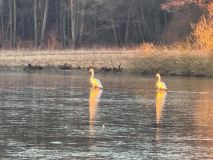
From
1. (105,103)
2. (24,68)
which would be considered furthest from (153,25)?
(105,103)

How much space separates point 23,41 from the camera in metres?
85.9

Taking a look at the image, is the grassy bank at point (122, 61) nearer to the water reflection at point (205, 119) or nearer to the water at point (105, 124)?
the water at point (105, 124)

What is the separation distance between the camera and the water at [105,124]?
14.7 metres

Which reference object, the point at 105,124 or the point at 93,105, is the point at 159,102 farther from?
the point at 105,124

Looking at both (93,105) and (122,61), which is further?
(122,61)

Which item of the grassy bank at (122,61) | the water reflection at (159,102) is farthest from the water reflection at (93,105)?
the grassy bank at (122,61)

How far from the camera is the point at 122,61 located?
55.9 meters

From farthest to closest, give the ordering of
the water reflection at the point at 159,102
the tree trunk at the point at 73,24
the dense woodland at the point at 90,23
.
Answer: the dense woodland at the point at 90,23 → the tree trunk at the point at 73,24 → the water reflection at the point at 159,102

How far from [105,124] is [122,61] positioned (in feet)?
122

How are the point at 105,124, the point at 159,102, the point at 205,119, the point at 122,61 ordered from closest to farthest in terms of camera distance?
1. the point at 105,124
2. the point at 205,119
3. the point at 159,102
4. the point at 122,61

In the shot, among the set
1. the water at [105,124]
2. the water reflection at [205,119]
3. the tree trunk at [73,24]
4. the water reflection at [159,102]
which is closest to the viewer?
the water at [105,124]

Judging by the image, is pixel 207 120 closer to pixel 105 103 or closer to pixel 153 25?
pixel 105 103

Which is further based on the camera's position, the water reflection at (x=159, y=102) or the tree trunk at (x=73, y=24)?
the tree trunk at (x=73, y=24)

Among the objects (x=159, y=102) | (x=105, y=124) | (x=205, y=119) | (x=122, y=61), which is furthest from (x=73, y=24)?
(x=105, y=124)
